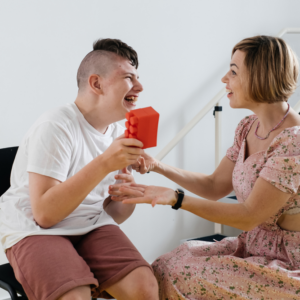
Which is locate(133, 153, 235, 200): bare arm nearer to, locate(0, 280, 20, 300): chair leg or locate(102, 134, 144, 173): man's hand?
locate(102, 134, 144, 173): man's hand

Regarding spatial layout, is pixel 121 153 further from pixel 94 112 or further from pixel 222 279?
pixel 222 279

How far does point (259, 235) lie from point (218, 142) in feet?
4.17

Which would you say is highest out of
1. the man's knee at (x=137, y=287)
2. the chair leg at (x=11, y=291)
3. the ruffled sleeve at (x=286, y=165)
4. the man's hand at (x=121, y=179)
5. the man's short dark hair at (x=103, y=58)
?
the man's short dark hair at (x=103, y=58)

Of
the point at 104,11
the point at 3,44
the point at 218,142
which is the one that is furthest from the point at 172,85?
the point at 3,44

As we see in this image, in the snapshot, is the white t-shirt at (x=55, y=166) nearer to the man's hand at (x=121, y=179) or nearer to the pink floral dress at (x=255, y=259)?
the man's hand at (x=121, y=179)

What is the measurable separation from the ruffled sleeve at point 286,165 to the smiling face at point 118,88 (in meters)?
0.56

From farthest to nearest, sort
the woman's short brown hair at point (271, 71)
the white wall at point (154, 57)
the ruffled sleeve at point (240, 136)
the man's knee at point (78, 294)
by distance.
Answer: the white wall at point (154, 57)
the ruffled sleeve at point (240, 136)
the woman's short brown hair at point (271, 71)
the man's knee at point (78, 294)

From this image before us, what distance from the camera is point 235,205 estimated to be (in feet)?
4.22

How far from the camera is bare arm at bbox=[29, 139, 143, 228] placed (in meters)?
1.17

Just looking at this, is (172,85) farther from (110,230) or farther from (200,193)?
(110,230)

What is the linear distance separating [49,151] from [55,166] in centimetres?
5

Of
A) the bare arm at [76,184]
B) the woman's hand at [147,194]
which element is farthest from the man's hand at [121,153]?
the woman's hand at [147,194]

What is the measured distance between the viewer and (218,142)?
2594 millimetres

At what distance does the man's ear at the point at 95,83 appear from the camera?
145 centimetres
